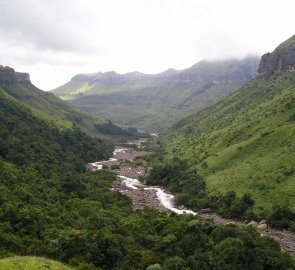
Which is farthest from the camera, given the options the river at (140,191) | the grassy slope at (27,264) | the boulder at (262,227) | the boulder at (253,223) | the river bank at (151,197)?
the river at (140,191)

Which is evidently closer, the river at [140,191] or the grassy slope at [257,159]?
the grassy slope at [257,159]

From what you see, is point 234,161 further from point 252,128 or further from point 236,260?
point 236,260

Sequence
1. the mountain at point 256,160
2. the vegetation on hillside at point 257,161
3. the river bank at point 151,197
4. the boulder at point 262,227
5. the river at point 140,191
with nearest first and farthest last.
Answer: the river bank at point 151,197
the boulder at point 262,227
the vegetation on hillside at point 257,161
the mountain at point 256,160
the river at point 140,191

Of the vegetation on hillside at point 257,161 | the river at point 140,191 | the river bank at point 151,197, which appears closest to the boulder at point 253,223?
the river bank at point 151,197

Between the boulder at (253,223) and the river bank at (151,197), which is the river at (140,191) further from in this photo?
the boulder at (253,223)

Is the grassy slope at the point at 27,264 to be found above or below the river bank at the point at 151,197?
above

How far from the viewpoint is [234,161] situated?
139 m

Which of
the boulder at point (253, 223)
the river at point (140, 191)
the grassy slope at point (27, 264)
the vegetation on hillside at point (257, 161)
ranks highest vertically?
the grassy slope at point (27, 264)

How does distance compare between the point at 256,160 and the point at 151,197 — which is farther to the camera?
the point at 256,160

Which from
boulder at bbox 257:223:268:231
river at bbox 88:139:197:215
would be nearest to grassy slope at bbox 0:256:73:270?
boulder at bbox 257:223:268:231

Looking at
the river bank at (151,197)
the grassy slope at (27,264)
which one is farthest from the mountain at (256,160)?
the grassy slope at (27,264)

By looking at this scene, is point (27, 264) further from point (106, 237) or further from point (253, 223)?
point (253, 223)

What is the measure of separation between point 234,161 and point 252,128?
102ft

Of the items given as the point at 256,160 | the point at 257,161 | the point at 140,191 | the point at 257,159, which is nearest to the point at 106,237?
the point at 140,191
